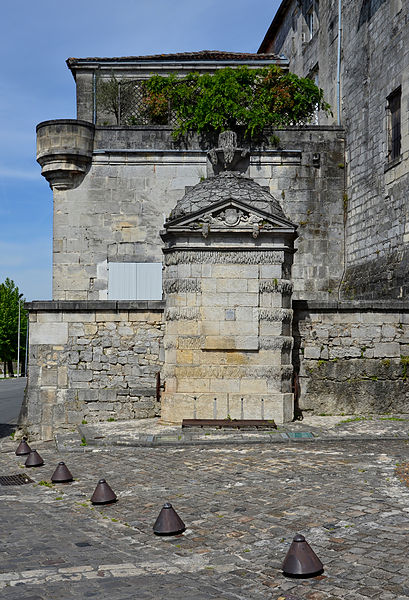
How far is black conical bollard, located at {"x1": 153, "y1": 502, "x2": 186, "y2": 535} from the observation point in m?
5.50

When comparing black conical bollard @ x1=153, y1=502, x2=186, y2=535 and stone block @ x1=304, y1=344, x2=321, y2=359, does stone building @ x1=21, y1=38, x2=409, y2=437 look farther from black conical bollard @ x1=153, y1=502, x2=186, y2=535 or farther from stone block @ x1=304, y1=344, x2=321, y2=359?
black conical bollard @ x1=153, y1=502, x2=186, y2=535

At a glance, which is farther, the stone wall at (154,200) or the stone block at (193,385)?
the stone wall at (154,200)

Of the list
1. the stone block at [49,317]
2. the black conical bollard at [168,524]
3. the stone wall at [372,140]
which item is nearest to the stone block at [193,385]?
the stone block at [49,317]

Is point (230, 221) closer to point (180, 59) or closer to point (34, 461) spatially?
point (34, 461)

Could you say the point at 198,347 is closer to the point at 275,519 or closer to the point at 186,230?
the point at 186,230

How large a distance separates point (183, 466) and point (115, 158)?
11.5 meters

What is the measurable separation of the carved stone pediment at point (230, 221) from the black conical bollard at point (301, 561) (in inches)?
278

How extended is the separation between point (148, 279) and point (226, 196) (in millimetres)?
6959

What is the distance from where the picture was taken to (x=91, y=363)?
11.9 meters

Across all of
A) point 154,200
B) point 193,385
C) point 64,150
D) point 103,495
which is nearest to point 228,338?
point 193,385

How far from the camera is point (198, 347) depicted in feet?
36.3

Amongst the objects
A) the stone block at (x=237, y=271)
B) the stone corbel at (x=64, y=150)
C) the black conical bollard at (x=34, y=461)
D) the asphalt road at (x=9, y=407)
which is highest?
Result: the stone corbel at (x=64, y=150)

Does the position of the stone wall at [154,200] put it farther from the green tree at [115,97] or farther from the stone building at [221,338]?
the stone building at [221,338]

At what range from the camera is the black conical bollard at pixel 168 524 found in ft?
18.0
